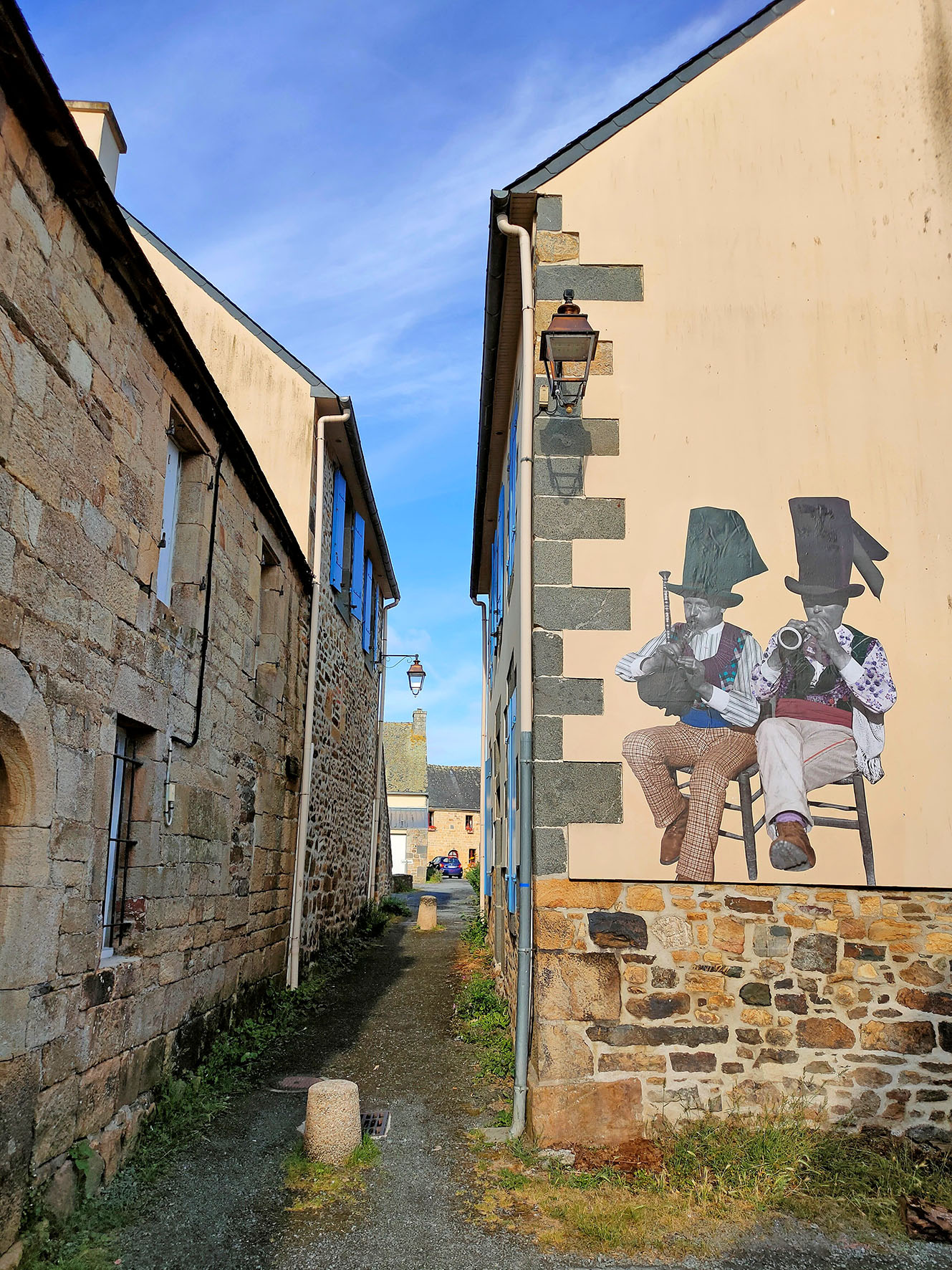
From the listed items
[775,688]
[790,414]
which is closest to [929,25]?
[790,414]

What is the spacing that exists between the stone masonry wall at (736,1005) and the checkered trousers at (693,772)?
7.9 inches

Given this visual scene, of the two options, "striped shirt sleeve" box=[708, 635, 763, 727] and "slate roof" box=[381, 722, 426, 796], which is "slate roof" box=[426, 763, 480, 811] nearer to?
"slate roof" box=[381, 722, 426, 796]

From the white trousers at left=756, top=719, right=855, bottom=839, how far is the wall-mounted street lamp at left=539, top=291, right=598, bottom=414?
2179mm

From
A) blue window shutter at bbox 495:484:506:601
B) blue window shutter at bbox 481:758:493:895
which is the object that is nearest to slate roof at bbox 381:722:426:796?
blue window shutter at bbox 481:758:493:895

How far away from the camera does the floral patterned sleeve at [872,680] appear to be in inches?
207

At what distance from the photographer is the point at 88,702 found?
155 inches

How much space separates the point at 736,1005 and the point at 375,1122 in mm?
2031

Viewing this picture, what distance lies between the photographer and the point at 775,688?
5.25 meters

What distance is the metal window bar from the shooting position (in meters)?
4.51

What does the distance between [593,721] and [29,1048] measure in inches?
120

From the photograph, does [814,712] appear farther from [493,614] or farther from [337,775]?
[337,775]

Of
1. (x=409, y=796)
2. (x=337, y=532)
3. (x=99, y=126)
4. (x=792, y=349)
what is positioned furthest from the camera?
(x=409, y=796)

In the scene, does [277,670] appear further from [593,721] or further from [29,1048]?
[29,1048]

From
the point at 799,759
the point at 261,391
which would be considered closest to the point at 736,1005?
the point at 799,759
